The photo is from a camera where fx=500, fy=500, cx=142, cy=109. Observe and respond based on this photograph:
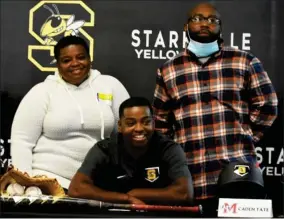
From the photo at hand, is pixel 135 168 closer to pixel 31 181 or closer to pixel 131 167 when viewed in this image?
pixel 131 167

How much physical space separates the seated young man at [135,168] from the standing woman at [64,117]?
0.07 m

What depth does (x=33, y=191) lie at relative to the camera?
2.75 metres

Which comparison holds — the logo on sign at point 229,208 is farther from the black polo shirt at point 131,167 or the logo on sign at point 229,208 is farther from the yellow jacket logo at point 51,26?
the yellow jacket logo at point 51,26

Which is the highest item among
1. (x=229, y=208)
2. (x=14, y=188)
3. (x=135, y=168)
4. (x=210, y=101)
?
(x=210, y=101)

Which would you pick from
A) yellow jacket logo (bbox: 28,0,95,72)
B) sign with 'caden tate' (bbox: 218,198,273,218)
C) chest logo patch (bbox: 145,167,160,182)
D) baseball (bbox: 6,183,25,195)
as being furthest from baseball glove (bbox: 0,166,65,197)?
sign with 'caden tate' (bbox: 218,198,273,218)

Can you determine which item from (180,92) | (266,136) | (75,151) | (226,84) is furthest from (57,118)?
(266,136)

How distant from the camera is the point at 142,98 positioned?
2799 millimetres

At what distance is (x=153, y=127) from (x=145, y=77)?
29 cm

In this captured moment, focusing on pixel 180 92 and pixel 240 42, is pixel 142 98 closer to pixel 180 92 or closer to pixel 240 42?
pixel 180 92

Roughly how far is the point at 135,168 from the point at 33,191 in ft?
1.89

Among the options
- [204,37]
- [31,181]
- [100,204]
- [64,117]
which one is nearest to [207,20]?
[204,37]

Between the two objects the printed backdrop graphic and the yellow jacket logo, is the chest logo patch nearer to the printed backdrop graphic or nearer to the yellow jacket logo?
the printed backdrop graphic

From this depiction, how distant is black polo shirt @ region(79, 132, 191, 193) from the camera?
2.74 meters

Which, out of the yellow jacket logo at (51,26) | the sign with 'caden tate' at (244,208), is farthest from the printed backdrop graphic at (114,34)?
the sign with 'caden tate' at (244,208)
